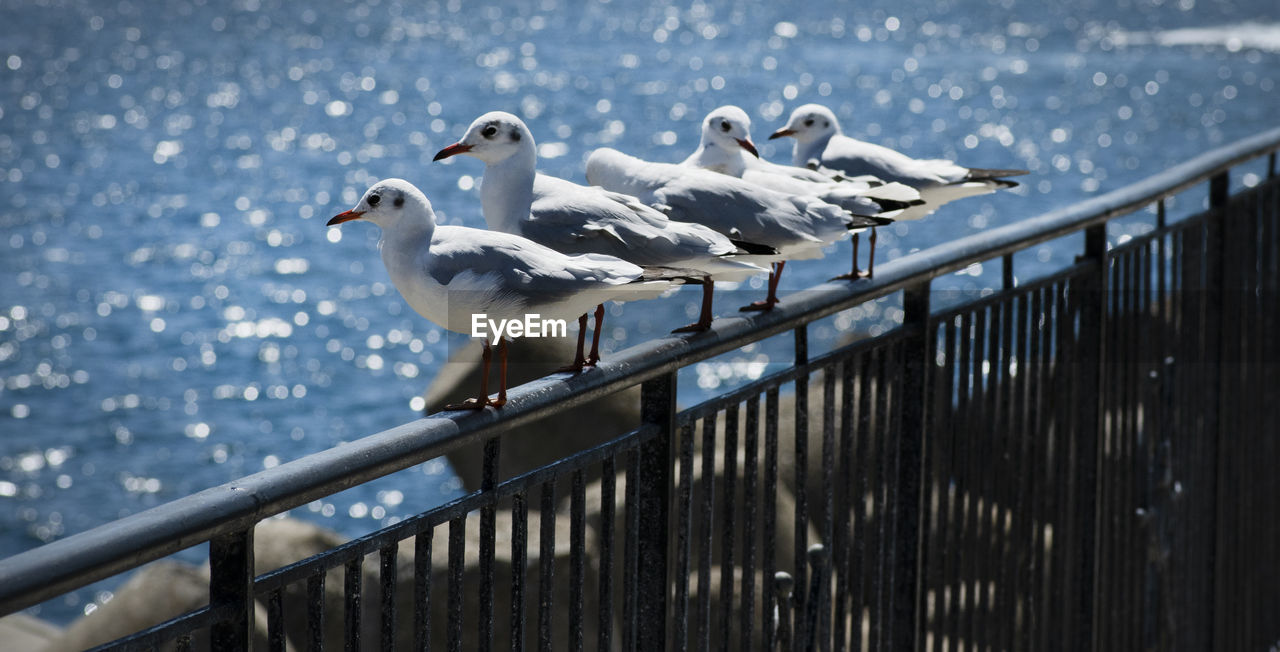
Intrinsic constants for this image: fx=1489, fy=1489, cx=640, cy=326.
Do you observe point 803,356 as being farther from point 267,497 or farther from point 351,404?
point 351,404

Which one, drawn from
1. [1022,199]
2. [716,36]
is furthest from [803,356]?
[716,36]

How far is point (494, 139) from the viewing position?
276 cm

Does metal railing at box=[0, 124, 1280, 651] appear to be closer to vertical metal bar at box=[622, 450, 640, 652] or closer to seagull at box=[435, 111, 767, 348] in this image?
vertical metal bar at box=[622, 450, 640, 652]

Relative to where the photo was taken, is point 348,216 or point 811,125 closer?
point 348,216

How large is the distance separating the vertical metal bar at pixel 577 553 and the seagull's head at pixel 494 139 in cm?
81

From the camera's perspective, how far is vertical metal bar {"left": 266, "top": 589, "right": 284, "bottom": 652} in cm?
176

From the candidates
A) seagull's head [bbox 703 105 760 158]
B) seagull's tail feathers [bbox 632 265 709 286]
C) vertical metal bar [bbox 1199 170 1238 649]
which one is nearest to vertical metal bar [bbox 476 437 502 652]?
seagull's tail feathers [bbox 632 265 709 286]

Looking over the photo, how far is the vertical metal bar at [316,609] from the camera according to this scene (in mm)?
1796

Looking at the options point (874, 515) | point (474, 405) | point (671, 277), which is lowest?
point (874, 515)

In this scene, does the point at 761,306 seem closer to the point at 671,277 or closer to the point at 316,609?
the point at 671,277

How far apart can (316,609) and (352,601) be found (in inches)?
2.0

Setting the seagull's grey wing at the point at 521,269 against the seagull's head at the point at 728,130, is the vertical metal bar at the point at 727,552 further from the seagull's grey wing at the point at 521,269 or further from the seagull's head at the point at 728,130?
the seagull's head at the point at 728,130

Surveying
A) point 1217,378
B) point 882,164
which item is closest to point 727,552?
point 882,164

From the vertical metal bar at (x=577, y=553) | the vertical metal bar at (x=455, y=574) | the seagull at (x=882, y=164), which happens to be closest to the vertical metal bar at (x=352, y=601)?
the vertical metal bar at (x=455, y=574)
